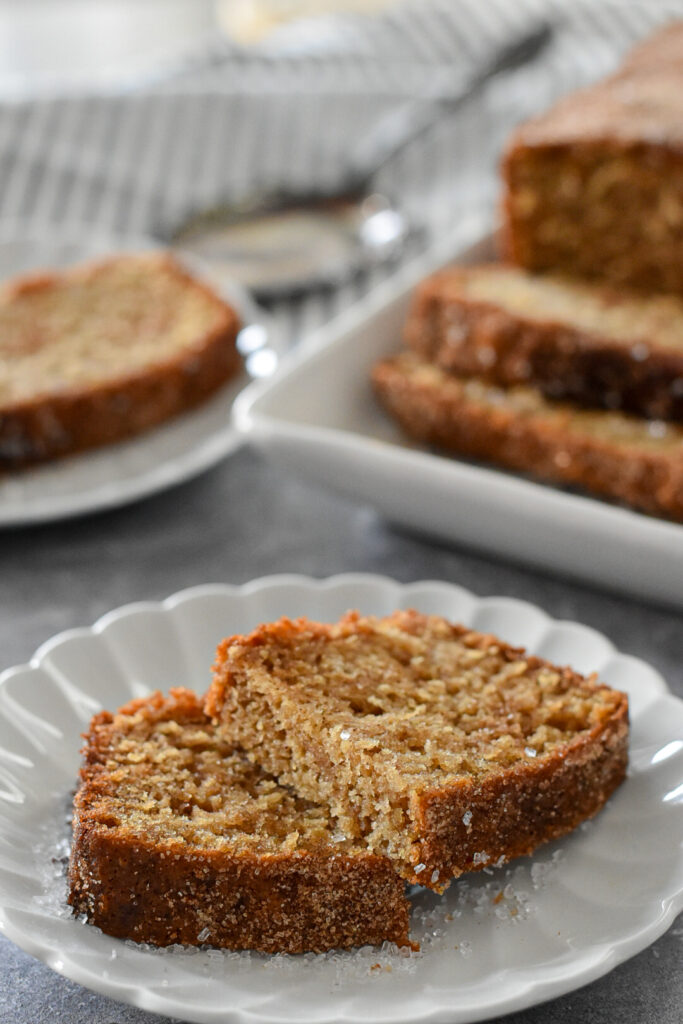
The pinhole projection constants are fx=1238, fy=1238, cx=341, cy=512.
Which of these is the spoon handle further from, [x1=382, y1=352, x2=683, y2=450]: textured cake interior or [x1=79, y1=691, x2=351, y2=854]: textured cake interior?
[x1=79, y1=691, x2=351, y2=854]: textured cake interior

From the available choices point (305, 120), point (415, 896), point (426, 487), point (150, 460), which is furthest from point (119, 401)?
point (305, 120)

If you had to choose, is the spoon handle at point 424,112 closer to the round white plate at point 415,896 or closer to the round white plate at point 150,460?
the round white plate at point 150,460

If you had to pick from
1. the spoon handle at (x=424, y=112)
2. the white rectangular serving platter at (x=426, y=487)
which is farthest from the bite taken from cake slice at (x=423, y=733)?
the spoon handle at (x=424, y=112)

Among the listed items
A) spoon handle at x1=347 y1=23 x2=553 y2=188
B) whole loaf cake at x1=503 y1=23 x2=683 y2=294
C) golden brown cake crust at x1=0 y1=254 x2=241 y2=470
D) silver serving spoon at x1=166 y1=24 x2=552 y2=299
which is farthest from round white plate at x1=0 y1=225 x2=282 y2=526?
spoon handle at x1=347 y1=23 x2=553 y2=188

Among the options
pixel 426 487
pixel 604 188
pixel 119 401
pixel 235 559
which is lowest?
pixel 235 559

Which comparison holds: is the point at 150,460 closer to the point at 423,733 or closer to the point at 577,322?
the point at 577,322

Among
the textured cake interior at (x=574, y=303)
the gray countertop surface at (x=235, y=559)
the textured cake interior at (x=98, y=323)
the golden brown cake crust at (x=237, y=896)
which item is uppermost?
the textured cake interior at (x=98, y=323)

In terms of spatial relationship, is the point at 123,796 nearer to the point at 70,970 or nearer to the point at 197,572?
the point at 70,970
